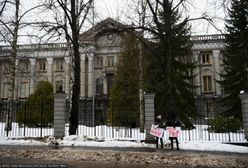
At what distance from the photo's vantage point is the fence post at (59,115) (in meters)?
16.1

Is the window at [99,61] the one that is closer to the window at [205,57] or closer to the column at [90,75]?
the column at [90,75]

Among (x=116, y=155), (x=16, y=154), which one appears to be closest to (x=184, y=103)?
(x=116, y=155)

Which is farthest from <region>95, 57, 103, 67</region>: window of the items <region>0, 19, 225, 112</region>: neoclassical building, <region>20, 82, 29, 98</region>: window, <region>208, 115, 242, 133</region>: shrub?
<region>208, 115, 242, 133</region>: shrub

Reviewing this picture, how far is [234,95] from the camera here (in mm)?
25734

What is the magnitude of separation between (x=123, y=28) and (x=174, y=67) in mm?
9767

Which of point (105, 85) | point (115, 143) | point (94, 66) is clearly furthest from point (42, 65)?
point (115, 143)

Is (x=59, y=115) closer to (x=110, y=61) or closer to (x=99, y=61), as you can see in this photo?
(x=110, y=61)

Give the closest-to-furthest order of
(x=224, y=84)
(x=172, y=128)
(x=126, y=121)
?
1. (x=172, y=128)
2. (x=126, y=121)
3. (x=224, y=84)

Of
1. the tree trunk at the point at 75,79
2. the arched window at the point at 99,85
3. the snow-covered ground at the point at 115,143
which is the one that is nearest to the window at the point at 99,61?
the arched window at the point at 99,85

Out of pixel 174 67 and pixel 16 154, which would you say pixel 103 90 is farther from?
pixel 16 154

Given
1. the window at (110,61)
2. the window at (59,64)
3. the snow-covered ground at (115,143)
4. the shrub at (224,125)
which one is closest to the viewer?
the snow-covered ground at (115,143)

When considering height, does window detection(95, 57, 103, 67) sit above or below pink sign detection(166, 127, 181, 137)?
above

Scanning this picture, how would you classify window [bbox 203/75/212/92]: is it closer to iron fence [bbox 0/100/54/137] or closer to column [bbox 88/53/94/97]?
column [bbox 88/53/94/97]

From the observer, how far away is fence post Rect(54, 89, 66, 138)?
16.1 metres
